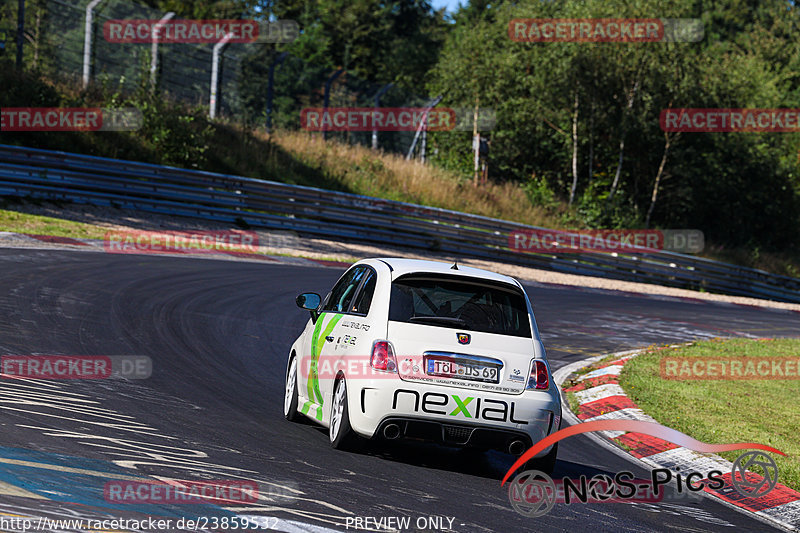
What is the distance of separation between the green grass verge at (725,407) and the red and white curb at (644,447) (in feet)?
0.58

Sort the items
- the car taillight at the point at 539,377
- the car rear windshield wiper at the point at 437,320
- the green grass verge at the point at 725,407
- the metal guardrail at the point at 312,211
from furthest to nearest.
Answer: the metal guardrail at the point at 312,211, the green grass verge at the point at 725,407, the car rear windshield wiper at the point at 437,320, the car taillight at the point at 539,377

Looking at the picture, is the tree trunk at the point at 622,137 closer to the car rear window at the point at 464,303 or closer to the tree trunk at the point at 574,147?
the tree trunk at the point at 574,147

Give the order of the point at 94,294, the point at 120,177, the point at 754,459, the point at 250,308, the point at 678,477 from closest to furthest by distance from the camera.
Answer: the point at 678,477 < the point at 754,459 < the point at 94,294 < the point at 250,308 < the point at 120,177

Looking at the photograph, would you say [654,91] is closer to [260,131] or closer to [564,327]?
[260,131]

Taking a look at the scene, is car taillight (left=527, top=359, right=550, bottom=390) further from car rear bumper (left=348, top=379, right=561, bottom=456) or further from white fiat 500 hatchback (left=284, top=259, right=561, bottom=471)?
car rear bumper (left=348, top=379, right=561, bottom=456)

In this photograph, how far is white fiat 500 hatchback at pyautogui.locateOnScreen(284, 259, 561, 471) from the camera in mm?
6762

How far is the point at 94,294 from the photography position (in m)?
13.1

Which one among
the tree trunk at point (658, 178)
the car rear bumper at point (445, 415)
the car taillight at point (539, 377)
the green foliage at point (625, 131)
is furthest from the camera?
the tree trunk at point (658, 178)

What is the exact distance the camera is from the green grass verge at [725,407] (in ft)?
30.6

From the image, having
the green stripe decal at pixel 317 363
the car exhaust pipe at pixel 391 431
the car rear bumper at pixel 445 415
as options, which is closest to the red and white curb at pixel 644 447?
the car rear bumper at pixel 445 415

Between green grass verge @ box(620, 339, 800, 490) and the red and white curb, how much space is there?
18 cm

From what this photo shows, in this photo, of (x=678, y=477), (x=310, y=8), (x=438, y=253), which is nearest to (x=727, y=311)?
(x=438, y=253)

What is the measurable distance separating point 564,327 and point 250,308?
577cm

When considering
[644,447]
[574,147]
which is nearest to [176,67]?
[574,147]
